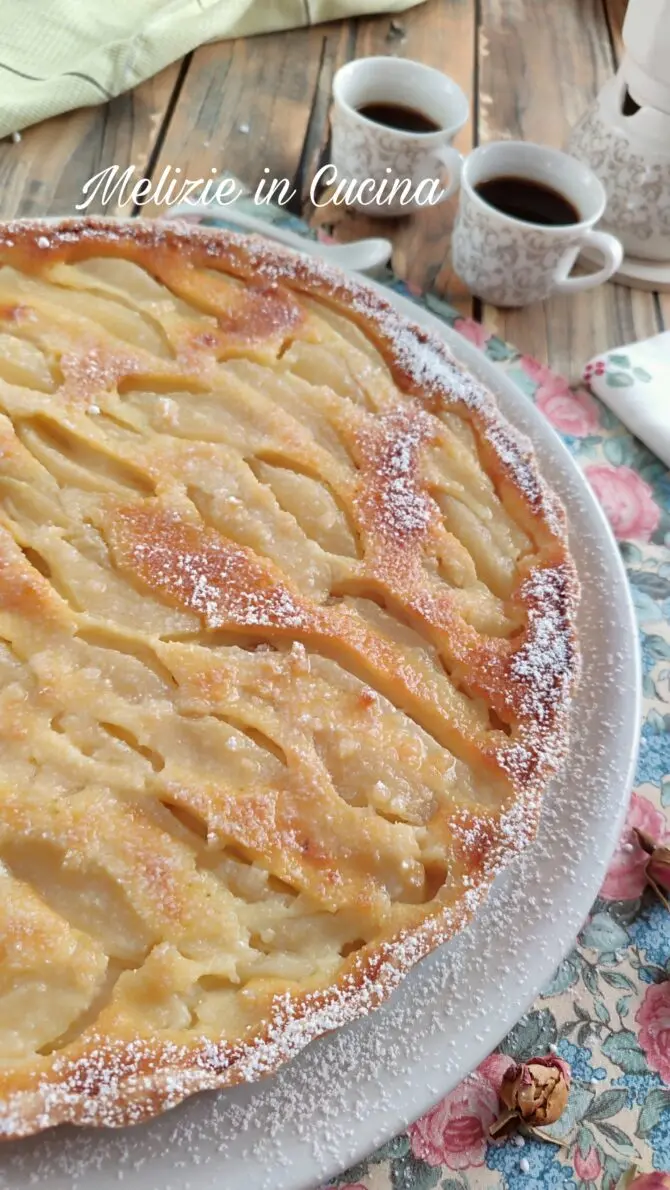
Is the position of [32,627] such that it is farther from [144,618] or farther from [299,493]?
[299,493]

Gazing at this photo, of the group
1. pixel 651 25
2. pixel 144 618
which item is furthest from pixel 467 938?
pixel 651 25

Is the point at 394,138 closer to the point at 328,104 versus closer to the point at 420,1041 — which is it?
the point at 328,104

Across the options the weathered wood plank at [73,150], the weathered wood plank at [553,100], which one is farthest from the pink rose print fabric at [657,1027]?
the weathered wood plank at [73,150]

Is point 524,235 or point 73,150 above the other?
point 524,235

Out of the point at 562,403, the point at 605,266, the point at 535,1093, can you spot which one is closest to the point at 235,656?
the point at 535,1093

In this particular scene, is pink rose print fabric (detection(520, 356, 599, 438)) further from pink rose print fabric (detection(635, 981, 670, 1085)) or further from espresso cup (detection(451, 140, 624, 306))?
pink rose print fabric (detection(635, 981, 670, 1085))

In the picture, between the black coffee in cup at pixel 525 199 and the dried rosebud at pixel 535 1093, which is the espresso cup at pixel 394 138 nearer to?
the black coffee in cup at pixel 525 199

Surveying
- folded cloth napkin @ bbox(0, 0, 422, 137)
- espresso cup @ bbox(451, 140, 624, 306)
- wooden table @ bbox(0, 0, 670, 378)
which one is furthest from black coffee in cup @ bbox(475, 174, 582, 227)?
folded cloth napkin @ bbox(0, 0, 422, 137)
